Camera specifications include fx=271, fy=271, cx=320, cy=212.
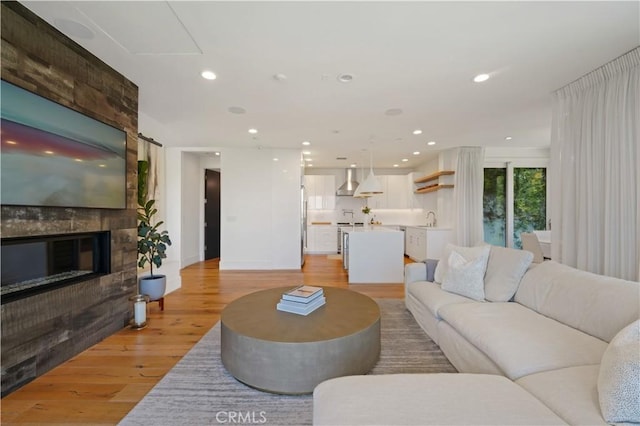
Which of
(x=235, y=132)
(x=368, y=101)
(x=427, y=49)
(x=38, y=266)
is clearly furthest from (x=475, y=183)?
(x=38, y=266)

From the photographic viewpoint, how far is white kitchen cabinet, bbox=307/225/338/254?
814 centimetres

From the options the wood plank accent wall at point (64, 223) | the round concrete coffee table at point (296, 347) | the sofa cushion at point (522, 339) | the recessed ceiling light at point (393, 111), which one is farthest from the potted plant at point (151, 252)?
the recessed ceiling light at point (393, 111)

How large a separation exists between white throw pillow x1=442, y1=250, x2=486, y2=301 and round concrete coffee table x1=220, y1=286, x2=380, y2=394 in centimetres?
98

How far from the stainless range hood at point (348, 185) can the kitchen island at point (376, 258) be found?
3853 mm

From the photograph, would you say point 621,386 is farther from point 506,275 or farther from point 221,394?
point 221,394

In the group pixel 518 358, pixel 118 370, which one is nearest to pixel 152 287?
pixel 118 370

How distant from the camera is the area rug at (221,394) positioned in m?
1.54

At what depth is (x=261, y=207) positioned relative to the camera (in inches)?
236

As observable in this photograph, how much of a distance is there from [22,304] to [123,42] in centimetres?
213

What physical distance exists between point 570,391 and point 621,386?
210 mm

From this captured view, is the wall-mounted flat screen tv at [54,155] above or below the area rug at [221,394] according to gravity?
above

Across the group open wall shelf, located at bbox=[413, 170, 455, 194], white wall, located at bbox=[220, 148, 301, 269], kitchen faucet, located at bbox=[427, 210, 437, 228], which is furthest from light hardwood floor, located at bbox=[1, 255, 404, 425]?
kitchen faucet, located at bbox=[427, 210, 437, 228]

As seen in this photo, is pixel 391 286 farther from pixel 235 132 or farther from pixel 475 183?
pixel 235 132

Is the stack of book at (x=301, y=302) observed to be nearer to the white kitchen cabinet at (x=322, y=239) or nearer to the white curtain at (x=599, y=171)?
the white curtain at (x=599, y=171)
